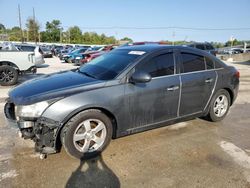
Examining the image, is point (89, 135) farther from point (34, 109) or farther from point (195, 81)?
point (195, 81)

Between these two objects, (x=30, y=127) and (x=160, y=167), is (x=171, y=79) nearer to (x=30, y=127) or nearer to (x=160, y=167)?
(x=160, y=167)

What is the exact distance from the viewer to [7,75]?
9.01 metres

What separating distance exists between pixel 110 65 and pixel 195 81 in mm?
1592

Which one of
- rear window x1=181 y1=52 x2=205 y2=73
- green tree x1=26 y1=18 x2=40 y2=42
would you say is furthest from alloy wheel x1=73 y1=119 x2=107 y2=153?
green tree x1=26 y1=18 x2=40 y2=42

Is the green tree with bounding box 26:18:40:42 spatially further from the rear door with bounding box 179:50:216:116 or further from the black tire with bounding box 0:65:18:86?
the rear door with bounding box 179:50:216:116

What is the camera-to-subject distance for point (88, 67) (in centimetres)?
435

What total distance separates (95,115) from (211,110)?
2.65 metres

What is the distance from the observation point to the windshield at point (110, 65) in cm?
368

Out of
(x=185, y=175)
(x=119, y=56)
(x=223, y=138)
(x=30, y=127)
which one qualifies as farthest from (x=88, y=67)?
(x=223, y=138)

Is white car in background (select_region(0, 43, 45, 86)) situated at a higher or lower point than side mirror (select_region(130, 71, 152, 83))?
lower

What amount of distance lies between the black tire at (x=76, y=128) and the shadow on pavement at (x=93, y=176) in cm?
13

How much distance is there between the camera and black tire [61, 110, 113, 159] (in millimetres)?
3131

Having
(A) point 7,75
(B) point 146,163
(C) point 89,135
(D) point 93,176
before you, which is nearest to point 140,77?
(C) point 89,135

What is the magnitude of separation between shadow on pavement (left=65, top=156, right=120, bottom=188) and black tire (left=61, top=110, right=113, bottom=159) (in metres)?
0.13
